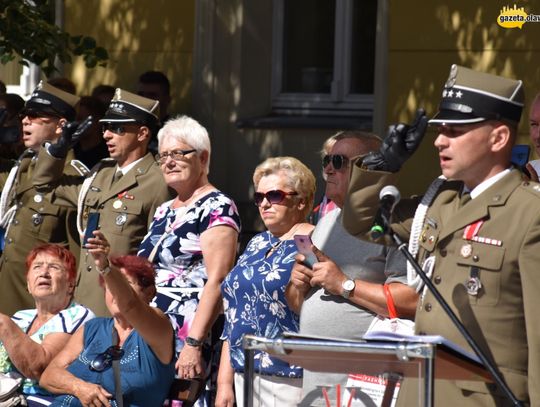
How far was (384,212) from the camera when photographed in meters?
4.61

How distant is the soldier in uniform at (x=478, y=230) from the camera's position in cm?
461

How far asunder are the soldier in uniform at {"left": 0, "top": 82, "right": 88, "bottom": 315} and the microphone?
139 inches

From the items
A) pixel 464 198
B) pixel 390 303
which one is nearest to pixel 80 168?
pixel 390 303

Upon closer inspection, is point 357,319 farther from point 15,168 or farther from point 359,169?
point 15,168

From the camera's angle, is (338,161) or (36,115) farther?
(36,115)

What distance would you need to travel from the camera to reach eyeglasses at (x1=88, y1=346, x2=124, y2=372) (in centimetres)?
646

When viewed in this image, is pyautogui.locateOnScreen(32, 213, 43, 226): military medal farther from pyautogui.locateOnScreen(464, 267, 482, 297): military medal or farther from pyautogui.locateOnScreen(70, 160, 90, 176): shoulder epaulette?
pyautogui.locateOnScreen(464, 267, 482, 297): military medal

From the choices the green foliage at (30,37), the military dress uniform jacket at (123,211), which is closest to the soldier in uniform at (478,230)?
the military dress uniform jacket at (123,211)

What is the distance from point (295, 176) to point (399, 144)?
162cm

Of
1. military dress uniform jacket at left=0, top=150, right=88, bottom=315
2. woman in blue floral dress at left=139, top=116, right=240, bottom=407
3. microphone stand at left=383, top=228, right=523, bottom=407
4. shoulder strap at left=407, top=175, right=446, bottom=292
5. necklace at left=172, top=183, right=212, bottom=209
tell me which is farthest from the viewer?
military dress uniform jacket at left=0, top=150, right=88, bottom=315

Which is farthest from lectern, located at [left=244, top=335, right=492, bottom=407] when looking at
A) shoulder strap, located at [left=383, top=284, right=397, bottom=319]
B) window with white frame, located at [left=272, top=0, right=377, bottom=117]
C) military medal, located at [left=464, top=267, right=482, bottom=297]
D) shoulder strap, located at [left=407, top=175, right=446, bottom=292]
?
window with white frame, located at [left=272, top=0, right=377, bottom=117]

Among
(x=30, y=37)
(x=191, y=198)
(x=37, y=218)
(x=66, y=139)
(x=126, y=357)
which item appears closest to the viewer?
(x=126, y=357)

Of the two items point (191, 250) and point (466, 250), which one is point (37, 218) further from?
point (466, 250)

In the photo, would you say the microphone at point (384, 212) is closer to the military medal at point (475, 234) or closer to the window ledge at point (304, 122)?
the military medal at point (475, 234)
